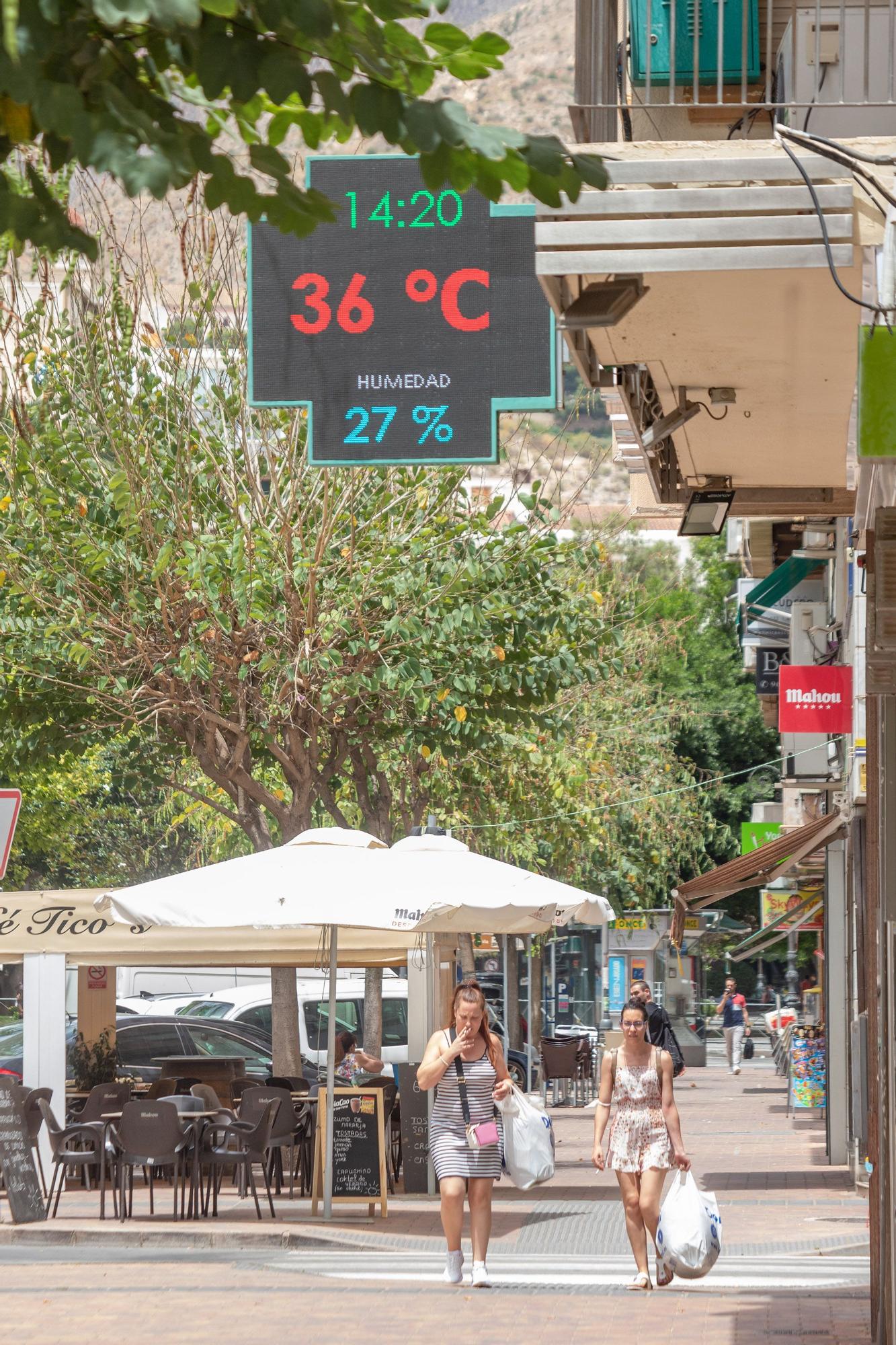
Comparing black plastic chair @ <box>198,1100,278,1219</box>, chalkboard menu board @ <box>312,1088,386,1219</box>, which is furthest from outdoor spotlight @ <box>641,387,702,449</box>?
black plastic chair @ <box>198,1100,278,1219</box>

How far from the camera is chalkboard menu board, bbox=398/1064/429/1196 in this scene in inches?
640

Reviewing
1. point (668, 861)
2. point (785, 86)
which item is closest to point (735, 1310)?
point (785, 86)

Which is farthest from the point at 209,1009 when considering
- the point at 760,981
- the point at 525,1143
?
the point at 760,981

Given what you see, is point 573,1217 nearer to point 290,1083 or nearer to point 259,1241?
point 290,1083

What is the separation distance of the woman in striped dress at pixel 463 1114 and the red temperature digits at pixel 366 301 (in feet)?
11.9

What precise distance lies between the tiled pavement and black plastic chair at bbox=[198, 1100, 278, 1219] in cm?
27

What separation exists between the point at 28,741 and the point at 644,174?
1339 cm

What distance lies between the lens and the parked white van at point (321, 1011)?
26.1 meters

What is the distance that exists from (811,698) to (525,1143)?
8.59 m

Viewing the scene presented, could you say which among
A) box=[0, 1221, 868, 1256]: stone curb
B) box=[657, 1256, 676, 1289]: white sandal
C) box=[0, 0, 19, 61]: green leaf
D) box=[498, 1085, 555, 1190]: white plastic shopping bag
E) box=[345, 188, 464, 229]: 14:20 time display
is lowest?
box=[0, 1221, 868, 1256]: stone curb

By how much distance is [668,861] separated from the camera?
41812 mm

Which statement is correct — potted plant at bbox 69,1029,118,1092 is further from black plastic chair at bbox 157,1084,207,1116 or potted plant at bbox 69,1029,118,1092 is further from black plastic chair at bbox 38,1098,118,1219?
black plastic chair at bbox 157,1084,207,1116

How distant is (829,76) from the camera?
7.88 metres

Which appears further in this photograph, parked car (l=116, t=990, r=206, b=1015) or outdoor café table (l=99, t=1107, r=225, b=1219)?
parked car (l=116, t=990, r=206, b=1015)
